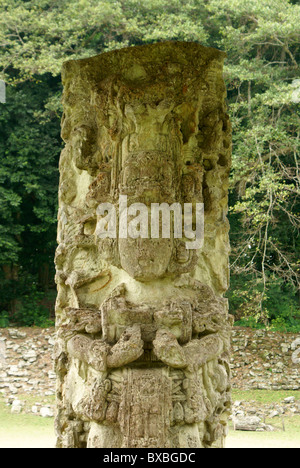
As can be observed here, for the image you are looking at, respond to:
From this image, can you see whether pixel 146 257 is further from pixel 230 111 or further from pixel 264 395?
pixel 230 111

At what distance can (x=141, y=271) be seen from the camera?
141 inches

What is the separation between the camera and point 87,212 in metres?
4.05

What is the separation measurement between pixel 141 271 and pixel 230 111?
5.76 metres

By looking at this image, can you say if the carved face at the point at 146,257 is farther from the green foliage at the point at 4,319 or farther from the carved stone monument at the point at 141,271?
the green foliage at the point at 4,319

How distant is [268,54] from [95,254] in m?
7.69

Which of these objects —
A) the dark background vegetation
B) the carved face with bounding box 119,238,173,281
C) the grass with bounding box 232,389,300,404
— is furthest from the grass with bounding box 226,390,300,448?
the carved face with bounding box 119,238,173,281

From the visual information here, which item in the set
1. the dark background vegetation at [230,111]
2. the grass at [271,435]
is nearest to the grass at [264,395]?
the grass at [271,435]

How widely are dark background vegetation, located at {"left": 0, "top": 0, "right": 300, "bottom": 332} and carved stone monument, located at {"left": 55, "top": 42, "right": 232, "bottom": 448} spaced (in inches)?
160

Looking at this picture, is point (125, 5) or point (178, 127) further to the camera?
point (125, 5)

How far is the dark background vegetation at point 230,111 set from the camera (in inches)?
329

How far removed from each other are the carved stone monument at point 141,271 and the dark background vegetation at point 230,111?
4.07 meters

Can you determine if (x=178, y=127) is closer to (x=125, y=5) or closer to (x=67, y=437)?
(x=67, y=437)
